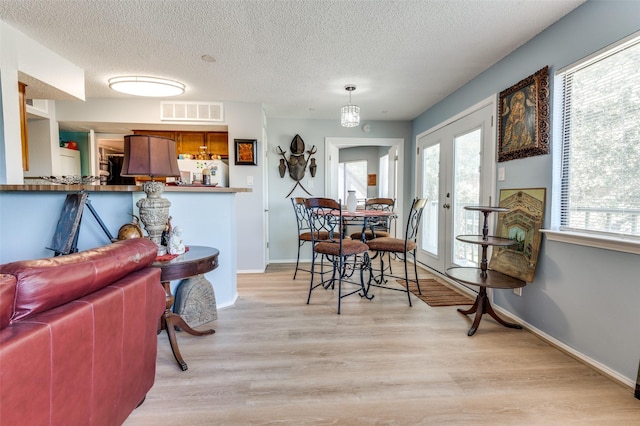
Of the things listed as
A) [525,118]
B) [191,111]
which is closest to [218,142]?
[191,111]

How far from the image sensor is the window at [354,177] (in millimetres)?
7199

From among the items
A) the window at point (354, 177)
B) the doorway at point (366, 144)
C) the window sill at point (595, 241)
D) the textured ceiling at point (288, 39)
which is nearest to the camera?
the window sill at point (595, 241)

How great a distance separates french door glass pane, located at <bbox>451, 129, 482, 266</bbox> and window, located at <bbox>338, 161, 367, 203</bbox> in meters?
3.81

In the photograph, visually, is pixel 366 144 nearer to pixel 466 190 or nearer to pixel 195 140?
pixel 466 190

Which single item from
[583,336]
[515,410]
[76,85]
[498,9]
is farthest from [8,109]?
[583,336]

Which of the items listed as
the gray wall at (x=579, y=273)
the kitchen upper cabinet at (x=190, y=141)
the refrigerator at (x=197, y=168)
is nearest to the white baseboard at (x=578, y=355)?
the gray wall at (x=579, y=273)

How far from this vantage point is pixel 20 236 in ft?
6.97

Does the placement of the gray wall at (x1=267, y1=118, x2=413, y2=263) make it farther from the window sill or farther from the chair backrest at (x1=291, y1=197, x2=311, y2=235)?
the window sill

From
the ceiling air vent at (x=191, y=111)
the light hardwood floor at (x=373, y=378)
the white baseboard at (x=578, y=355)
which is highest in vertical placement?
the ceiling air vent at (x=191, y=111)

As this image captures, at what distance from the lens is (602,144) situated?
175 cm

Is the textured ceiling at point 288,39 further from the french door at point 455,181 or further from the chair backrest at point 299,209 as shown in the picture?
the chair backrest at point 299,209

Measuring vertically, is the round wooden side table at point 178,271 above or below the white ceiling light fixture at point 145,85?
below

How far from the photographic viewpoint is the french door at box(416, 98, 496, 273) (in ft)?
9.30

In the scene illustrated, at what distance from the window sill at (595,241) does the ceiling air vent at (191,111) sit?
379 cm
